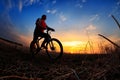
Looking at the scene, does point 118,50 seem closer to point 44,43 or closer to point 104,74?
point 104,74

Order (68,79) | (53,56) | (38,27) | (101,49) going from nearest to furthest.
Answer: (68,79)
(101,49)
(53,56)
(38,27)

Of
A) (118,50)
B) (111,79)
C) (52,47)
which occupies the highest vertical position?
(52,47)

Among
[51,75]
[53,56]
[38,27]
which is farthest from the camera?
[38,27]

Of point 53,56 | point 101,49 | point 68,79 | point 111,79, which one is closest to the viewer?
point 111,79

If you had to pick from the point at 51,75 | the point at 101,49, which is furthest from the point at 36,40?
the point at 51,75

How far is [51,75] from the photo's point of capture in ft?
11.8

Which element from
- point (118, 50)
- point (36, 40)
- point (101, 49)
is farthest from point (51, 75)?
point (36, 40)

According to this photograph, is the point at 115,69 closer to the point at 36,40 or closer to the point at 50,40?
the point at 50,40

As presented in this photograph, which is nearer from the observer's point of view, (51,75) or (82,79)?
(82,79)

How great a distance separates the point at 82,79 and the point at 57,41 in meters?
6.28

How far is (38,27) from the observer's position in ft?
31.7

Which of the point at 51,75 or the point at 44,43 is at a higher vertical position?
the point at 44,43

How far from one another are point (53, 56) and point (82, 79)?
19.5 feet

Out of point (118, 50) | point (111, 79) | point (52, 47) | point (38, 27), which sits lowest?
point (111, 79)
